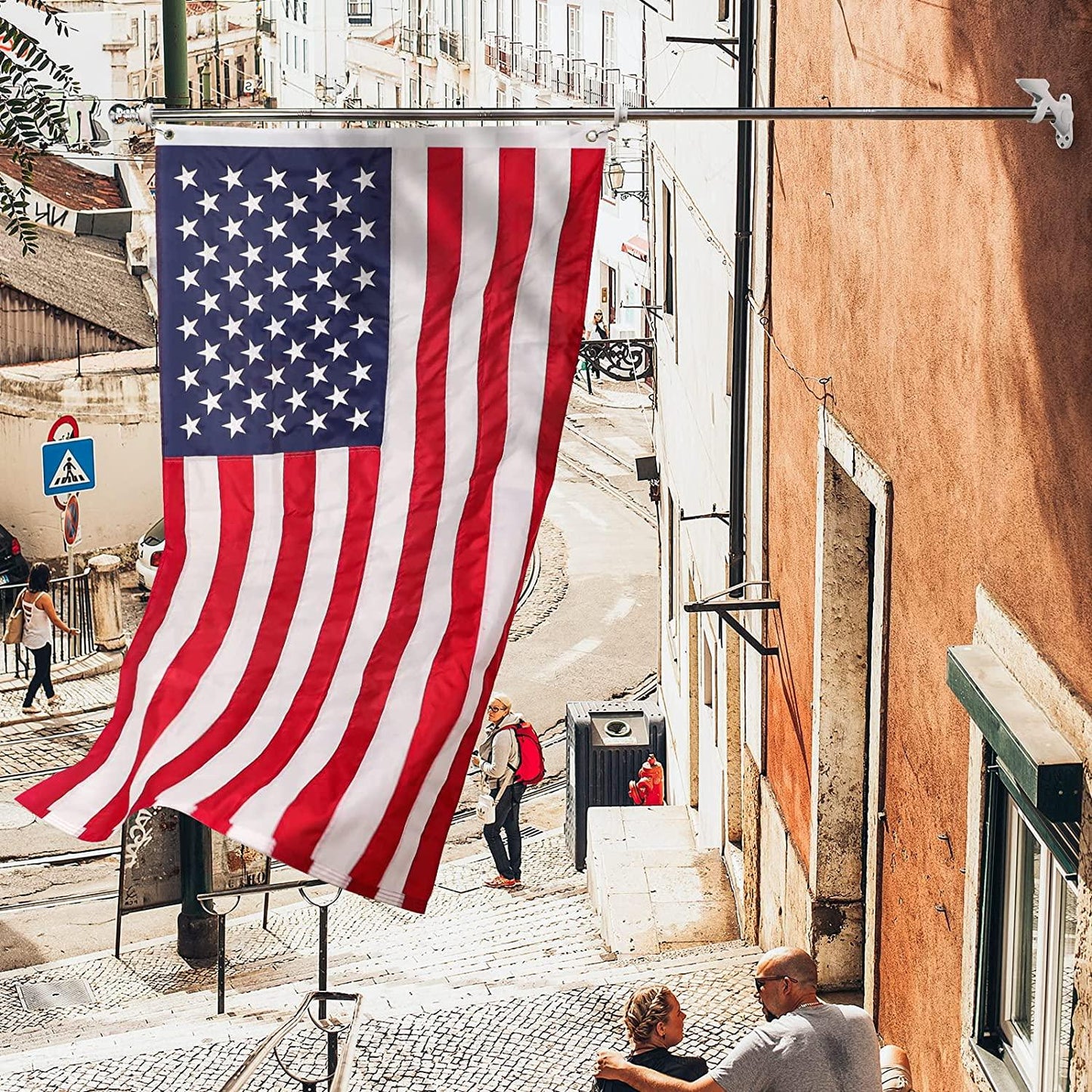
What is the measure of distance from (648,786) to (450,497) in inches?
366

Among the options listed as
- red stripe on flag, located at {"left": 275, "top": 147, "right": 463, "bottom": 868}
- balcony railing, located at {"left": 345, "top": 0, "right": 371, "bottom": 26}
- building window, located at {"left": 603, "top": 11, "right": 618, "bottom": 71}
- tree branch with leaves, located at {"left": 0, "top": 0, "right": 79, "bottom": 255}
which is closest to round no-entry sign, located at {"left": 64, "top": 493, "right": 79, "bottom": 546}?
tree branch with leaves, located at {"left": 0, "top": 0, "right": 79, "bottom": 255}

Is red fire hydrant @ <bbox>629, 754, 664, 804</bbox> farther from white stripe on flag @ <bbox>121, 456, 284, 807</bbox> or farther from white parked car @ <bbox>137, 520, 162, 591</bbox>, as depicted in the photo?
white parked car @ <bbox>137, 520, 162, 591</bbox>

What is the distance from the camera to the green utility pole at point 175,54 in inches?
444

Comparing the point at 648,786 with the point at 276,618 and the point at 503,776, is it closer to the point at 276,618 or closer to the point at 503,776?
the point at 503,776

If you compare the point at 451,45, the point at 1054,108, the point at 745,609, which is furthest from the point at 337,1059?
the point at 451,45

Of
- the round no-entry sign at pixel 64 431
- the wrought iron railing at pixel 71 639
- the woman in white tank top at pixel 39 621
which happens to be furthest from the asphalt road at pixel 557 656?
the round no-entry sign at pixel 64 431

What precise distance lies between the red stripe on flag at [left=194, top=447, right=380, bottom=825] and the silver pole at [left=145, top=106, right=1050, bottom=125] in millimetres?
1067

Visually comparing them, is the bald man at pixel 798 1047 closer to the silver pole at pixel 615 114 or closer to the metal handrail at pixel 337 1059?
the metal handrail at pixel 337 1059

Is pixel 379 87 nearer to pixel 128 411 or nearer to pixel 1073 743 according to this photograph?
pixel 128 411

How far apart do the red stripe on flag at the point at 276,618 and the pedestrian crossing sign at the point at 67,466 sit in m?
12.3

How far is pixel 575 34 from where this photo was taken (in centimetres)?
4828

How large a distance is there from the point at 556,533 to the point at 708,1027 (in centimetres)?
2102

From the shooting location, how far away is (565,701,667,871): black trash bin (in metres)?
Result: 15.2

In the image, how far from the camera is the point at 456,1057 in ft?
27.7
